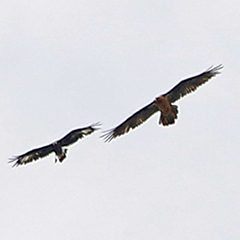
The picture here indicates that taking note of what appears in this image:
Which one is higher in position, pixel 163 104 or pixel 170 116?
pixel 163 104

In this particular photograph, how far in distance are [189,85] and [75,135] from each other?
5.15 meters

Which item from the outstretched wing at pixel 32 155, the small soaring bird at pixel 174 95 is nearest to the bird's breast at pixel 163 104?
the small soaring bird at pixel 174 95

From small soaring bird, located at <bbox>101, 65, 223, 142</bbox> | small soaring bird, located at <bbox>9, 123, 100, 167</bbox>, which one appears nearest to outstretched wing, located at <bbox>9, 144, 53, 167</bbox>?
small soaring bird, located at <bbox>9, 123, 100, 167</bbox>

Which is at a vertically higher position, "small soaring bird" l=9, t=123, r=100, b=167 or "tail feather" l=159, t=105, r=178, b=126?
"small soaring bird" l=9, t=123, r=100, b=167

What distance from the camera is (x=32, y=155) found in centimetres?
4009

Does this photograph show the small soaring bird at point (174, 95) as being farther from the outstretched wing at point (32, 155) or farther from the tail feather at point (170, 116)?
the outstretched wing at point (32, 155)

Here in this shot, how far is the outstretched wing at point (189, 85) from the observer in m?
35.9

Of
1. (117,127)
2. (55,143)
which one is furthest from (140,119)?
(55,143)

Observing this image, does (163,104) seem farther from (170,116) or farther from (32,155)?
(32,155)

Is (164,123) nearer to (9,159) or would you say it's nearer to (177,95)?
(177,95)

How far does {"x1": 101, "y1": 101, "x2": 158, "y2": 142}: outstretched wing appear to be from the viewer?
3759cm

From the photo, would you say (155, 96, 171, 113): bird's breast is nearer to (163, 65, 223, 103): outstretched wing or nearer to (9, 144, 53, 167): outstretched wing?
(163, 65, 223, 103): outstretched wing

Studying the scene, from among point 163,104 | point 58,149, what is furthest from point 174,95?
point 58,149

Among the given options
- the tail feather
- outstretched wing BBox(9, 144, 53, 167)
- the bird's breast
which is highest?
outstretched wing BBox(9, 144, 53, 167)
